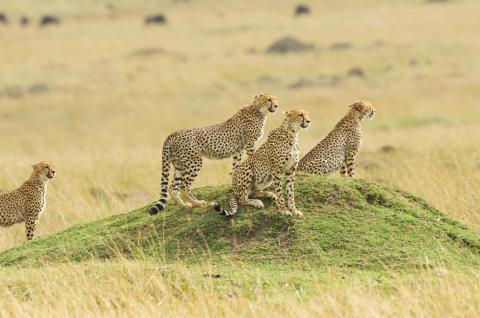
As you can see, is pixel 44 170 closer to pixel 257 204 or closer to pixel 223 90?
pixel 257 204

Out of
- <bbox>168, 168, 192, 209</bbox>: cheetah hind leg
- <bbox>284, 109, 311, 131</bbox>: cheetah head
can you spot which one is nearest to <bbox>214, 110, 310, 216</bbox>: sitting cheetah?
<bbox>284, 109, 311, 131</bbox>: cheetah head

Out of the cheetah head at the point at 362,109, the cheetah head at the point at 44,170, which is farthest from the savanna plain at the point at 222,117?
the cheetah head at the point at 362,109

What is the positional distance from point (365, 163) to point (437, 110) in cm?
830

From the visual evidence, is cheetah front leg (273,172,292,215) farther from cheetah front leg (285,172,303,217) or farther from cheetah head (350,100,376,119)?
cheetah head (350,100,376,119)

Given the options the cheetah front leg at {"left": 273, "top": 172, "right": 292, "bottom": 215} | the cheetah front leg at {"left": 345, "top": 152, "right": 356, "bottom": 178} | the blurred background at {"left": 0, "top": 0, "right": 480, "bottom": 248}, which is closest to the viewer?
the cheetah front leg at {"left": 273, "top": 172, "right": 292, "bottom": 215}

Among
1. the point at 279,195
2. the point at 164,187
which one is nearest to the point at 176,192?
the point at 164,187

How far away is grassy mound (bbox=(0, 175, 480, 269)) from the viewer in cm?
720

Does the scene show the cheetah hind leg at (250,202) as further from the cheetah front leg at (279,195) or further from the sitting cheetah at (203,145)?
the sitting cheetah at (203,145)

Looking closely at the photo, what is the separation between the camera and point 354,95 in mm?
23750

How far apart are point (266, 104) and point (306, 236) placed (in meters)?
1.56

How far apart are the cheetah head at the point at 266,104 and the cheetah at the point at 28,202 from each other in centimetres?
255

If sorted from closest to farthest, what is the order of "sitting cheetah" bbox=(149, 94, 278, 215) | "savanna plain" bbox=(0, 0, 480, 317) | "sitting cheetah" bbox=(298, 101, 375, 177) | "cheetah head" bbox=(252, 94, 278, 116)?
"savanna plain" bbox=(0, 0, 480, 317) < "sitting cheetah" bbox=(149, 94, 278, 215) < "cheetah head" bbox=(252, 94, 278, 116) < "sitting cheetah" bbox=(298, 101, 375, 177)

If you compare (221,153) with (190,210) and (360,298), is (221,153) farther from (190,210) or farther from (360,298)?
(360,298)

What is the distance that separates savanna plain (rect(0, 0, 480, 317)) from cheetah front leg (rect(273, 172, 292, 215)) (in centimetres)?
70
